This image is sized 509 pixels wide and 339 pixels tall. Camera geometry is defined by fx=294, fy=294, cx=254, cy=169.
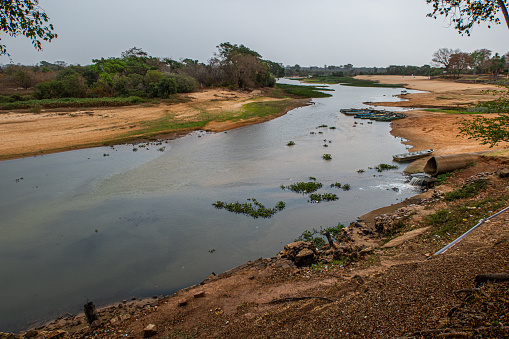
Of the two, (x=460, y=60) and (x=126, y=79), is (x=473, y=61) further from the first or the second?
(x=126, y=79)

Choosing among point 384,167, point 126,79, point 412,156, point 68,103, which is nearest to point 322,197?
point 384,167

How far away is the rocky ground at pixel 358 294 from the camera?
491 cm

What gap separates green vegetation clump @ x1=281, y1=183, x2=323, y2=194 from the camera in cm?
1577

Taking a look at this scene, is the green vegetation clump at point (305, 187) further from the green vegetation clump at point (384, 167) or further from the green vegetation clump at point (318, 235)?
the green vegetation clump at point (384, 167)

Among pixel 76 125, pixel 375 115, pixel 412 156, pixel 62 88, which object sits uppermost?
pixel 62 88

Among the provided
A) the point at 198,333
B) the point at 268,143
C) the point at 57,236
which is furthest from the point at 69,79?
the point at 198,333

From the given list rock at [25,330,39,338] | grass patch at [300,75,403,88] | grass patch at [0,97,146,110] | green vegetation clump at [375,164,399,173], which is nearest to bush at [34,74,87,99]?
grass patch at [0,97,146,110]

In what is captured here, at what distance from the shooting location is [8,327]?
25.6 ft

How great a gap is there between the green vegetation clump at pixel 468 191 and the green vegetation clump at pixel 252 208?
703 centimetres

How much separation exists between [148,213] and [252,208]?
4871mm

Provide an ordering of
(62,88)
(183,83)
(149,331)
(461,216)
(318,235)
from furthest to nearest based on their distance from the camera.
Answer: (183,83) < (62,88) < (318,235) < (461,216) < (149,331)

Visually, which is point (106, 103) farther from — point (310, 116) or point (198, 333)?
point (198, 333)

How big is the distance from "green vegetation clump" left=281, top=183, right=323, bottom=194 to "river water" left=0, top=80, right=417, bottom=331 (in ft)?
1.70

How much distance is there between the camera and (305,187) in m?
16.0
